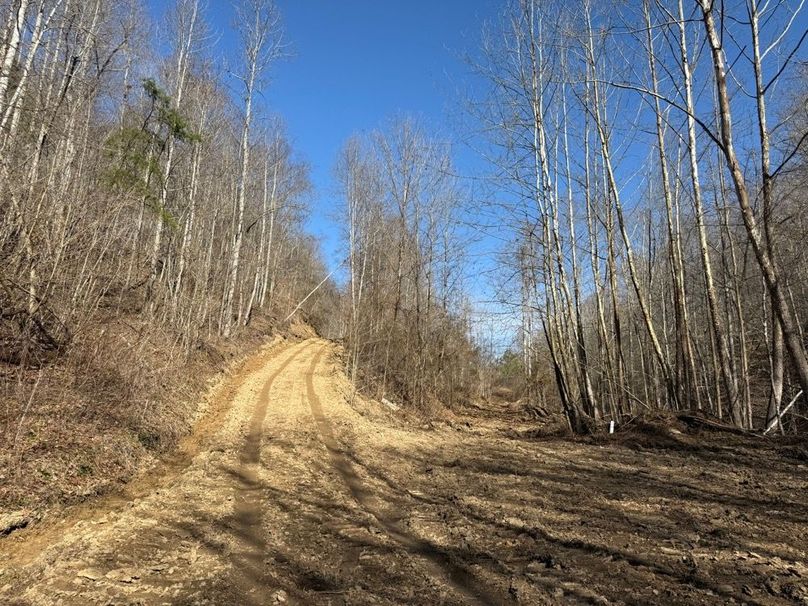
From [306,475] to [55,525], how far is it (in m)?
3.29

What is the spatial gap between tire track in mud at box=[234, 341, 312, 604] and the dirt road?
3 centimetres

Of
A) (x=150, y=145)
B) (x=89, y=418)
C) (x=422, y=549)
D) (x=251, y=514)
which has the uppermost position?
(x=150, y=145)

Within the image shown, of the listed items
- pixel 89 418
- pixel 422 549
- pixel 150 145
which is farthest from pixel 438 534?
pixel 150 145

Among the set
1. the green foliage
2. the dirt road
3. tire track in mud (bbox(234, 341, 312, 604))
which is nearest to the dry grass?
the dirt road

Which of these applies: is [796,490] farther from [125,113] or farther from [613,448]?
[125,113]

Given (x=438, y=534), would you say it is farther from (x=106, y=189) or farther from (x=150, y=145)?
(x=150, y=145)

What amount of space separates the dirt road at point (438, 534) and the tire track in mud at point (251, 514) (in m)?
0.03

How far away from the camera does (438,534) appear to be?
475 cm

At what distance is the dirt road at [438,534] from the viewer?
11.4 ft

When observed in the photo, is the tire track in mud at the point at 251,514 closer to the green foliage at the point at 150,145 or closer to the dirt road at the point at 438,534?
the dirt road at the point at 438,534

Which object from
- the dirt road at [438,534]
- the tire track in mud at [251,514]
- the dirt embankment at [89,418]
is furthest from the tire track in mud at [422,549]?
the dirt embankment at [89,418]

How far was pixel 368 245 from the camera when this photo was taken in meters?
24.2

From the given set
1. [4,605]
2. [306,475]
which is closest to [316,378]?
[306,475]

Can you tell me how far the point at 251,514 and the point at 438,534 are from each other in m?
2.40
